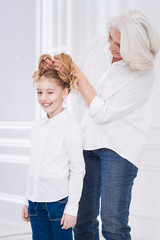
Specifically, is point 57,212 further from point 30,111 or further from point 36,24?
point 36,24

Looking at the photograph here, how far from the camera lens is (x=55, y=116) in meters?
1.40

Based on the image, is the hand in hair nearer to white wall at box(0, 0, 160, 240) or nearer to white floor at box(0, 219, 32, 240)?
white wall at box(0, 0, 160, 240)

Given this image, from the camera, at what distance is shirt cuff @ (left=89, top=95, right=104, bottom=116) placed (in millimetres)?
1455

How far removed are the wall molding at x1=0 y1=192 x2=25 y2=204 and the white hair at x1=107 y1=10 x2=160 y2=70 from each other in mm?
2150

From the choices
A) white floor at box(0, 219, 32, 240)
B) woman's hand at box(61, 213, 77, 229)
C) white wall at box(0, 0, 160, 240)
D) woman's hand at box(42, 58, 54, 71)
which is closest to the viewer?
woman's hand at box(61, 213, 77, 229)

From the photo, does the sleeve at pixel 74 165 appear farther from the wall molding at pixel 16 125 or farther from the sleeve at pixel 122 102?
the wall molding at pixel 16 125

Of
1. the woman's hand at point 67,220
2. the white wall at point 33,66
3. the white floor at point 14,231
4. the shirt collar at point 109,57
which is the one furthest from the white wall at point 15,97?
the woman's hand at point 67,220

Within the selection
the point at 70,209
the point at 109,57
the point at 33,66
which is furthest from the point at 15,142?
the point at 70,209

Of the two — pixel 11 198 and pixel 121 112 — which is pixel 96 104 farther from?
pixel 11 198

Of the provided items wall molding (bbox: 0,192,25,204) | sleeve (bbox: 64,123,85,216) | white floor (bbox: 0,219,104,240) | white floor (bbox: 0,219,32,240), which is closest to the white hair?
sleeve (bbox: 64,123,85,216)

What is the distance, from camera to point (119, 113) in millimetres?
1470

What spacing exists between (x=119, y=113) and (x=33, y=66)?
186 centimetres

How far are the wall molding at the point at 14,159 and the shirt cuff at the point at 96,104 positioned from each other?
1778mm

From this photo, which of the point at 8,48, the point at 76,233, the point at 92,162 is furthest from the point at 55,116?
the point at 8,48
